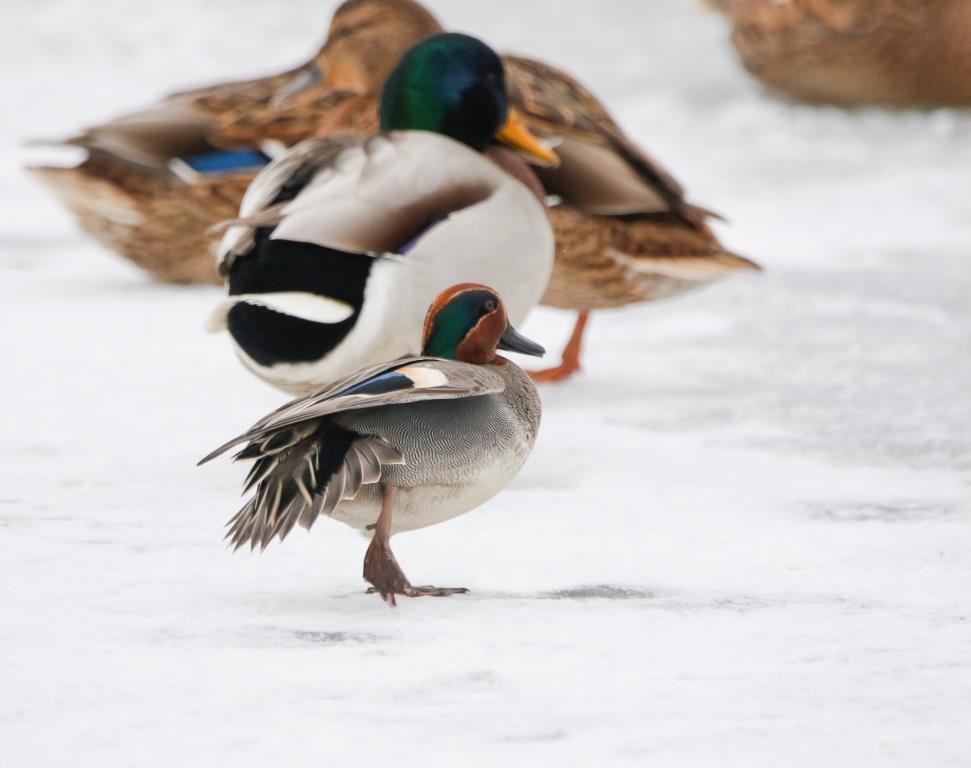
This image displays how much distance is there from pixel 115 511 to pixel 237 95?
2.72m

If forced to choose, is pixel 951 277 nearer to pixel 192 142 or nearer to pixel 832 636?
pixel 192 142

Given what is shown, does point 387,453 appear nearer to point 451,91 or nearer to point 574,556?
point 574,556

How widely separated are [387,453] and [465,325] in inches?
14.9

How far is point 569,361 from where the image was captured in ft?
15.8

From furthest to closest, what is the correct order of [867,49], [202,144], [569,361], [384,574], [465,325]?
[867,49]
[202,144]
[569,361]
[465,325]
[384,574]

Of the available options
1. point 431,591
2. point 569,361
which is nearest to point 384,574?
point 431,591

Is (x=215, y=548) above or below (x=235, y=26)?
above

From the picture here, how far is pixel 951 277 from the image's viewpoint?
580 centimetres

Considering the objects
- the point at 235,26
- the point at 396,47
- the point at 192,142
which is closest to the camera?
the point at 396,47

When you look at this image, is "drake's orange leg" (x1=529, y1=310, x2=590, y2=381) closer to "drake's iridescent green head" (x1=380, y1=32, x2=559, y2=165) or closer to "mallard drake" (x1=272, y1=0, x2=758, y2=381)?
"mallard drake" (x1=272, y1=0, x2=758, y2=381)

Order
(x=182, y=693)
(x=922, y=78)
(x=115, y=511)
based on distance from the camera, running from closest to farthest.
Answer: (x=182, y=693) < (x=115, y=511) < (x=922, y=78)

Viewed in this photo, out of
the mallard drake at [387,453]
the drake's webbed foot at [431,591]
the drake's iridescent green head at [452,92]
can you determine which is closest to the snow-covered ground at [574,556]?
the drake's webbed foot at [431,591]

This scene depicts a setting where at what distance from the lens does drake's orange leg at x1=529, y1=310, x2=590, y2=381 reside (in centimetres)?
474

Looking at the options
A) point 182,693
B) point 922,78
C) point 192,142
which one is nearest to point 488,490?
point 182,693
